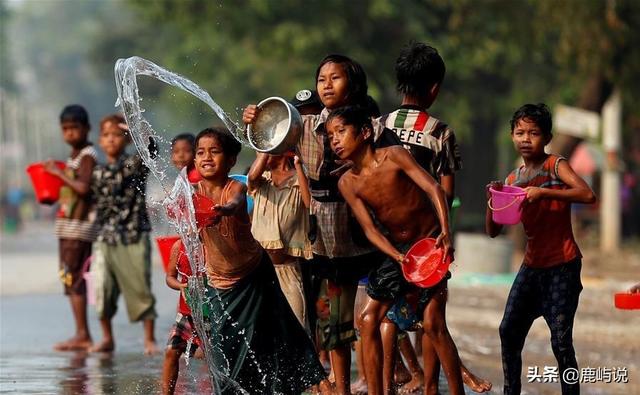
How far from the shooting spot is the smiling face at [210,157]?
7.30 metres

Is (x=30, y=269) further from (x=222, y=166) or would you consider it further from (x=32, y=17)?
(x=32, y=17)

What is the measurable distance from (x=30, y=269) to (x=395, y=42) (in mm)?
14311

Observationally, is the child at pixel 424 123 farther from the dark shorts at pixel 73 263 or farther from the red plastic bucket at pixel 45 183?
the dark shorts at pixel 73 263

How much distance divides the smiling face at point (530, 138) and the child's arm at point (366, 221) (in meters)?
0.89

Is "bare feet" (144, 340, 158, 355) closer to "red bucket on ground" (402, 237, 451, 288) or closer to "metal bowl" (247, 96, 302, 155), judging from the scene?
"metal bowl" (247, 96, 302, 155)

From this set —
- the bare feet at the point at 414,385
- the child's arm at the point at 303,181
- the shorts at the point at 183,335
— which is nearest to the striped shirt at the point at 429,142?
the child's arm at the point at 303,181

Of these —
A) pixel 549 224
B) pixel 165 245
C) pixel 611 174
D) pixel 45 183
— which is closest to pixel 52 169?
pixel 45 183

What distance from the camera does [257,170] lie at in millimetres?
7629

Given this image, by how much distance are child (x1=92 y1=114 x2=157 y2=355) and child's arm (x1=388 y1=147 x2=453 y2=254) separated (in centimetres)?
377

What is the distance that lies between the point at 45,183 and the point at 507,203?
4.60 m

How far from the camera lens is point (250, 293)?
7.38 metres

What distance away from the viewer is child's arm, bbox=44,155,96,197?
10555 mm

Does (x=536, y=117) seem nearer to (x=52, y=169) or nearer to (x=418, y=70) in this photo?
(x=418, y=70)

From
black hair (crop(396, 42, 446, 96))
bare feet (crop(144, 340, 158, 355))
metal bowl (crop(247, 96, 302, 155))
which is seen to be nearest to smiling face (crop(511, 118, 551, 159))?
black hair (crop(396, 42, 446, 96))
